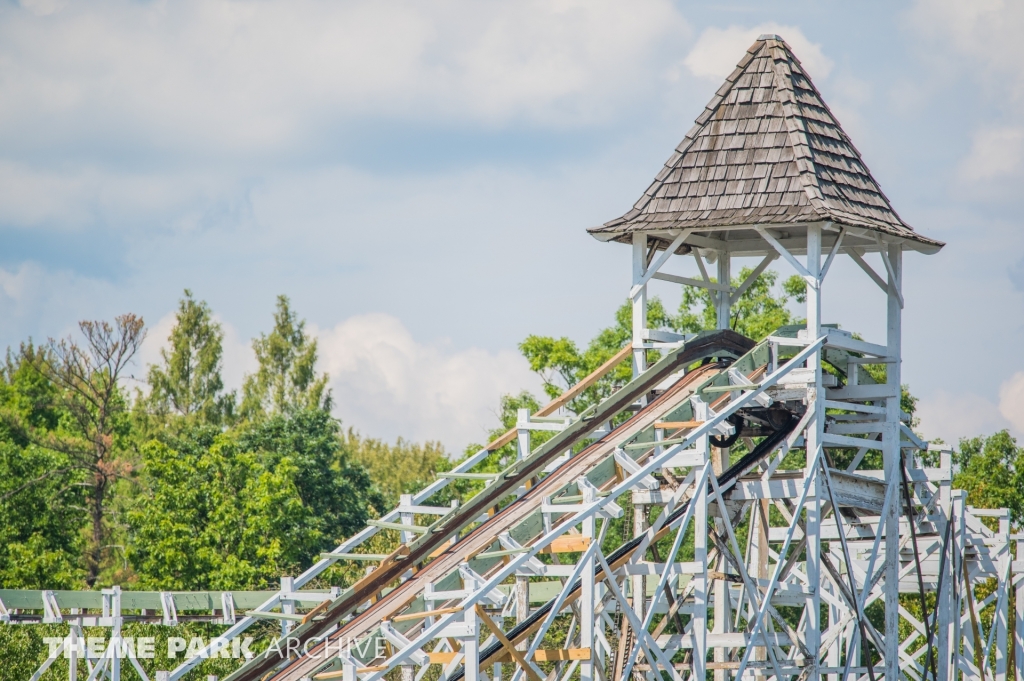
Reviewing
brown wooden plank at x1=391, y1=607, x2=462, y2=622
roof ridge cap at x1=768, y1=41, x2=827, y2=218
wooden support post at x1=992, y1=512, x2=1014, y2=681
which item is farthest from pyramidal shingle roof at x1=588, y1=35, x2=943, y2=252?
brown wooden plank at x1=391, y1=607, x2=462, y2=622

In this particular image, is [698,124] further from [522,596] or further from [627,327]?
[627,327]

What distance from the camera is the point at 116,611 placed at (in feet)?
64.3

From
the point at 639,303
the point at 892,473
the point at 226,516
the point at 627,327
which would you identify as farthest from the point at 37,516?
the point at 892,473

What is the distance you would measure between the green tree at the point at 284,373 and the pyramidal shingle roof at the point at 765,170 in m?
43.1

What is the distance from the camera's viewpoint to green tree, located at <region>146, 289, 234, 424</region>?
59719 mm

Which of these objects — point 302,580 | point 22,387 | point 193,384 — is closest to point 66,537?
point 193,384

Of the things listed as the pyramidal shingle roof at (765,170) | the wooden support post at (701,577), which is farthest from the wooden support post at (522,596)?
the pyramidal shingle roof at (765,170)

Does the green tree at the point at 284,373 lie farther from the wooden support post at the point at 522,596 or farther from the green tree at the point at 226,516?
the wooden support post at the point at 522,596

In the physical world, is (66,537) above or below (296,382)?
below

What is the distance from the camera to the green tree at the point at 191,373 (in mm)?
59719

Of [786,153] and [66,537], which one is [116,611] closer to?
[786,153]

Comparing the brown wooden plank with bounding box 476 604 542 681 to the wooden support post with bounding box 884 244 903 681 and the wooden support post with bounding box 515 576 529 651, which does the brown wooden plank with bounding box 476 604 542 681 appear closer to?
the wooden support post with bounding box 515 576 529 651

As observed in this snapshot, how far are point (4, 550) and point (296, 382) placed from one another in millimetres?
20963

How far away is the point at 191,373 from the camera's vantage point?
60469mm
